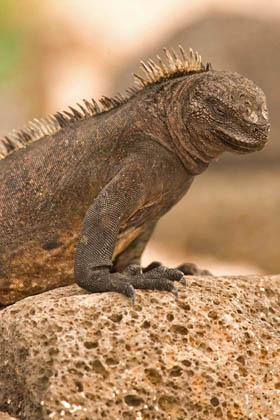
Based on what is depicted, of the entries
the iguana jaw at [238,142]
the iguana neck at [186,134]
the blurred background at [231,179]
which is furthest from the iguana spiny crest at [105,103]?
the blurred background at [231,179]

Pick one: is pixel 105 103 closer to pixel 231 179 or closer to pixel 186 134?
pixel 186 134

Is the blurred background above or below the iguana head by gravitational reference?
above

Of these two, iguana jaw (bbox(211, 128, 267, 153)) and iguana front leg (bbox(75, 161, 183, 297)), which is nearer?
iguana front leg (bbox(75, 161, 183, 297))

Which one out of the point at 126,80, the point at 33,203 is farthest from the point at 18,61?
the point at 33,203

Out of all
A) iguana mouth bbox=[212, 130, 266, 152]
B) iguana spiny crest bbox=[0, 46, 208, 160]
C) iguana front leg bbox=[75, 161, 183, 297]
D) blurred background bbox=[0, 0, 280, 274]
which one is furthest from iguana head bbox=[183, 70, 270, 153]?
blurred background bbox=[0, 0, 280, 274]

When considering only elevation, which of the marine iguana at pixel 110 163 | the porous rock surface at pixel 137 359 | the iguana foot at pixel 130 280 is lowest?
the porous rock surface at pixel 137 359

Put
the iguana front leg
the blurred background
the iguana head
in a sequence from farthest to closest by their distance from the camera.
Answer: the blurred background < the iguana head < the iguana front leg

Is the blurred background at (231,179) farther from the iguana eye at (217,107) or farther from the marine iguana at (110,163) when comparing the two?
the iguana eye at (217,107)

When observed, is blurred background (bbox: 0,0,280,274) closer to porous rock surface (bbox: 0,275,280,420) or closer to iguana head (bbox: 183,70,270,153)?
iguana head (bbox: 183,70,270,153)
